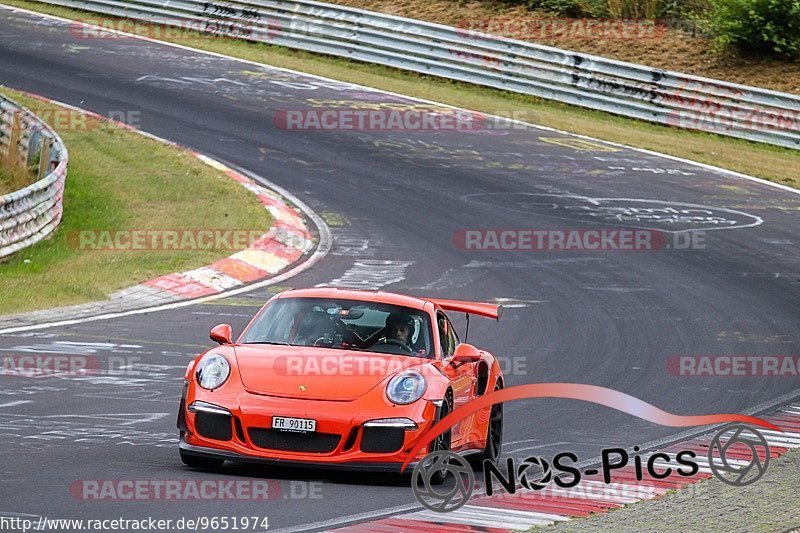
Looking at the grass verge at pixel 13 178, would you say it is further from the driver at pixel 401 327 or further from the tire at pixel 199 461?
the tire at pixel 199 461

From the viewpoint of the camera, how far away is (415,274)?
669 inches

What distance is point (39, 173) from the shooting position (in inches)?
768

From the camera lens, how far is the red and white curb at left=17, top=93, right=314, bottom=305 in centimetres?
1552

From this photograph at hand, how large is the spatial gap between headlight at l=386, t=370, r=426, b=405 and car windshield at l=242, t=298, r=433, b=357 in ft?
1.99

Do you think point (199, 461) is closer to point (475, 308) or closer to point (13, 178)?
point (475, 308)

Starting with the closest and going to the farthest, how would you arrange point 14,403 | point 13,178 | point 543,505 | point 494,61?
point 543,505 < point 14,403 < point 13,178 < point 494,61

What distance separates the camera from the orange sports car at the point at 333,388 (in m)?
7.83

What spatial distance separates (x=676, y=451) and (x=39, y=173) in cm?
1266

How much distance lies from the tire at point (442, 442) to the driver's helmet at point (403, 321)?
82cm

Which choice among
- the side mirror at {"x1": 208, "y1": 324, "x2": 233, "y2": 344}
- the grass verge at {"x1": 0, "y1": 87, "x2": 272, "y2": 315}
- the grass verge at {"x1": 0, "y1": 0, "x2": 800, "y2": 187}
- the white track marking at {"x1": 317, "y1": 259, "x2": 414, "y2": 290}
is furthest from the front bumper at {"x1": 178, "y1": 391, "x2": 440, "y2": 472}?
the grass verge at {"x1": 0, "y1": 0, "x2": 800, "y2": 187}

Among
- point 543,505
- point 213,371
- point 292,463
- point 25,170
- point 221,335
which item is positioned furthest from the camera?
point 25,170

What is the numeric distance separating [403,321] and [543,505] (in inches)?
83.3

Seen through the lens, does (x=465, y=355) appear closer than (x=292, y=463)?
No

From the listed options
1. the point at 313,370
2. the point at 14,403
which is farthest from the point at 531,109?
the point at 313,370
